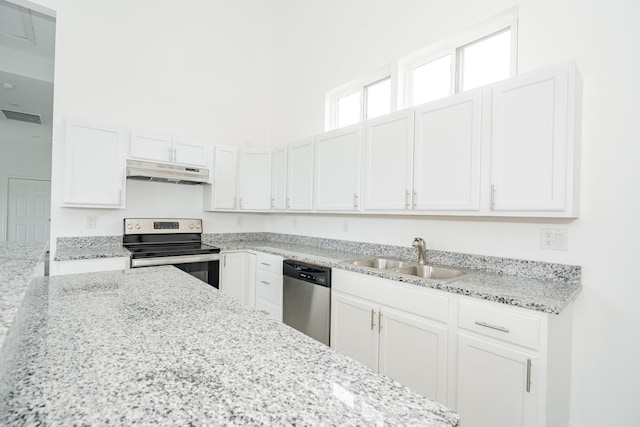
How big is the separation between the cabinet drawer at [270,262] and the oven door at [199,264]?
0.45 m

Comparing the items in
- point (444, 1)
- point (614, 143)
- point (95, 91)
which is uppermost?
point (444, 1)

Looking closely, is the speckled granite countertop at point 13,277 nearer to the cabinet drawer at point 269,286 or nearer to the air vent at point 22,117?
the cabinet drawer at point 269,286

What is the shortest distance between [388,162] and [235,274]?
6.96ft

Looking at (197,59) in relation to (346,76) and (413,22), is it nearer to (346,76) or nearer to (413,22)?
(346,76)

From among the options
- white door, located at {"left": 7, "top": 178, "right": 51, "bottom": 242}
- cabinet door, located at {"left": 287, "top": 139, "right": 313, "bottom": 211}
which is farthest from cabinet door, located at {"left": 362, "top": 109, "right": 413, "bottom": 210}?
white door, located at {"left": 7, "top": 178, "right": 51, "bottom": 242}

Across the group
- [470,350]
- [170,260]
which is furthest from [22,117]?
[470,350]

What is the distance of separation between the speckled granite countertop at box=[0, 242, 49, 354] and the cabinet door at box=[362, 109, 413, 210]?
6.90 feet

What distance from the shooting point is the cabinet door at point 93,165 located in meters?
2.75

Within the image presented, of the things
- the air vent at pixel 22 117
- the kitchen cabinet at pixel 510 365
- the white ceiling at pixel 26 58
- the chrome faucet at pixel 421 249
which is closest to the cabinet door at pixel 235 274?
the chrome faucet at pixel 421 249

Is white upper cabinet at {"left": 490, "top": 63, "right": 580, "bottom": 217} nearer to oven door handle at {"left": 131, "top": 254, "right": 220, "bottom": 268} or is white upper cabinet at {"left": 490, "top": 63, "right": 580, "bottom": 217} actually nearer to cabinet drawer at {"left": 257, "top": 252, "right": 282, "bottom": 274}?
cabinet drawer at {"left": 257, "top": 252, "right": 282, "bottom": 274}

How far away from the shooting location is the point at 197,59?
3.88 m

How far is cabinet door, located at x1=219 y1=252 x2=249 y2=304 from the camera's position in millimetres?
3326

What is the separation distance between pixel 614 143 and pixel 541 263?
78cm

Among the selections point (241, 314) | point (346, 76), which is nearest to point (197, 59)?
point (346, 76)
